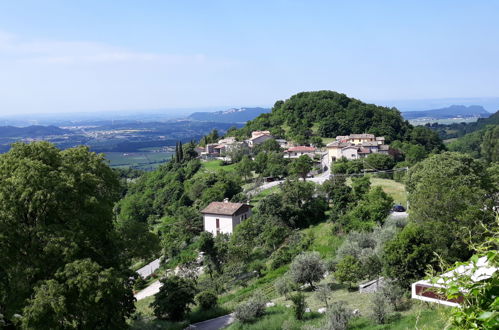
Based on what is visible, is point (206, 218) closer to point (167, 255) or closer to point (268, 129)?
point (167, 255)

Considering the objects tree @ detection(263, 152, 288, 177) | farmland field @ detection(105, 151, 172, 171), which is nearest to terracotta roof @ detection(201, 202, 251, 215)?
tree @ detection(263, 152, 288, 177)

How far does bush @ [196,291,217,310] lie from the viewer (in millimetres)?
20573

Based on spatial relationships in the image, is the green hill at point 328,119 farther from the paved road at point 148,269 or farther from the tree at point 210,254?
the tree at point 210,254

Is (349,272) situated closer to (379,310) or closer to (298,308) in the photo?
(298,308)

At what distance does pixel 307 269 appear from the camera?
20656 millimetres

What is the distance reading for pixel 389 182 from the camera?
1715 inches

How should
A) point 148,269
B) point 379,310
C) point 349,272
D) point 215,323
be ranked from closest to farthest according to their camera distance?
point 379,310 < point 215,323 < point 349,272 < point 148,269

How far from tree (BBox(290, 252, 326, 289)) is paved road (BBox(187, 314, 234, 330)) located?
3.70 metres

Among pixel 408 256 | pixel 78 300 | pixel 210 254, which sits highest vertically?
pixel 78 300

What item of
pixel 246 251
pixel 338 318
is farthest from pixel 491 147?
pixel 338 318

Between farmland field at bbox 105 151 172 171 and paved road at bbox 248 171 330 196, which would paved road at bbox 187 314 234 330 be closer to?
paved road at bbox 248 171 330 196

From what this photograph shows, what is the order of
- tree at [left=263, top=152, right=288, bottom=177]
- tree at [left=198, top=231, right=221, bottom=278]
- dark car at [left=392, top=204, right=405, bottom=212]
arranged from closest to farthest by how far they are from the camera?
tree at [left=198, top=231, right=221, bottom=278] → dark car at [left=392, top=204, right=405, bottom=212] → tree at [left=263, top=152, right=288, bottom=177]

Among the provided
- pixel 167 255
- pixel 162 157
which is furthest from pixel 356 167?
pixel 162 157

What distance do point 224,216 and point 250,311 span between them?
78.8 ft
